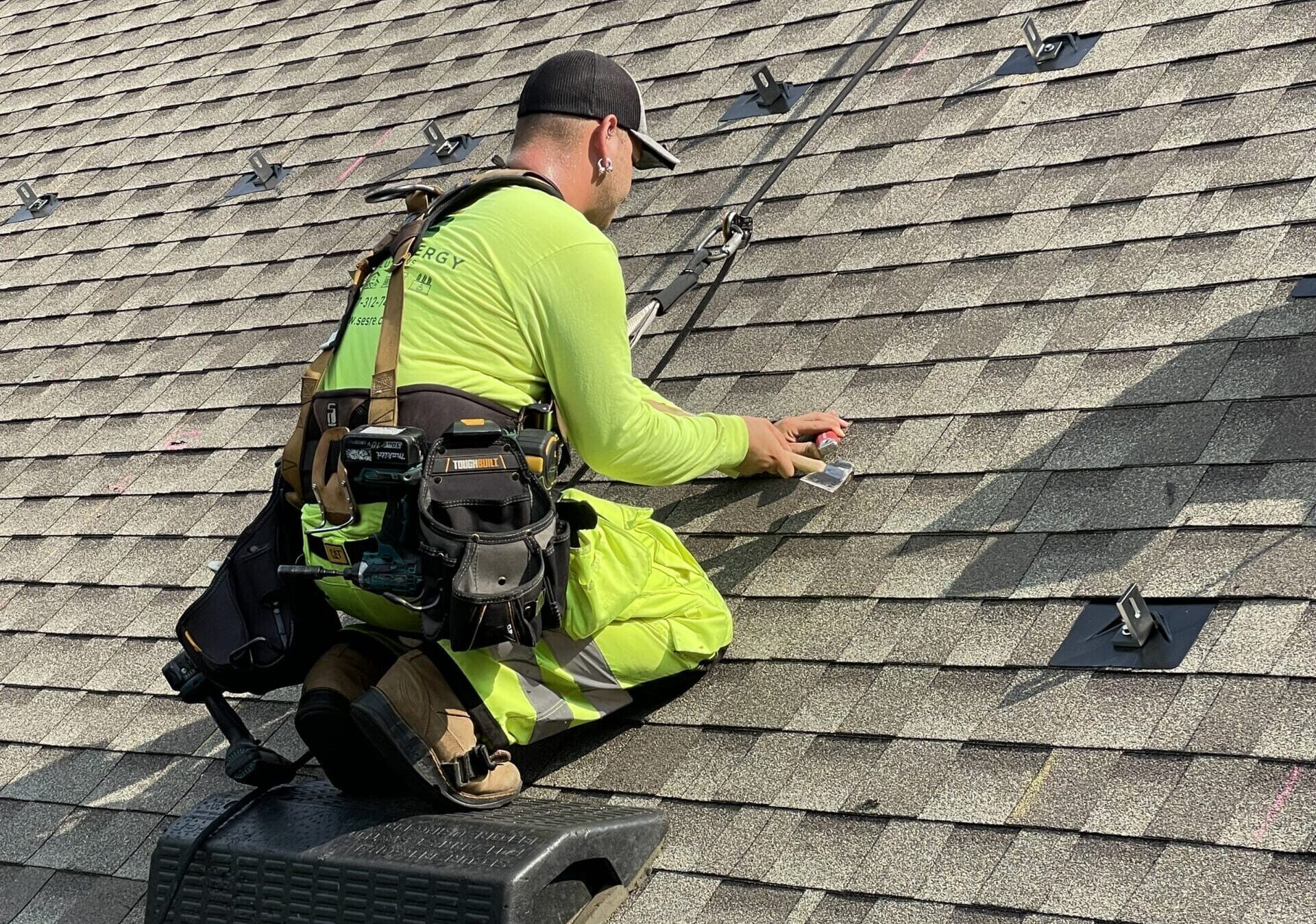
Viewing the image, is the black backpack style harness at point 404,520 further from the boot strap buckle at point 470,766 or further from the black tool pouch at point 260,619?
the boot strap buckle at point 470,766

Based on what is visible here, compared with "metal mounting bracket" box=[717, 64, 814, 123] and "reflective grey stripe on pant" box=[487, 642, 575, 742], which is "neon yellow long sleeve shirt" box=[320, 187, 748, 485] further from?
"metal mounting bracket" box=[717, 64, 814, 123]

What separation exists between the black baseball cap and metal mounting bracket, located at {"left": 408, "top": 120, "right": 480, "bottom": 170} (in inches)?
79.3

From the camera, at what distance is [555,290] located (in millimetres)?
3055

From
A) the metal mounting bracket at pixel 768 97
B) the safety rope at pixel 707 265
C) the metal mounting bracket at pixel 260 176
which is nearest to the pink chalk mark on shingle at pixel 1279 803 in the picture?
the safety rope at pixel 707 265

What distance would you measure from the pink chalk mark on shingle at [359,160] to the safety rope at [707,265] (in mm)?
1925

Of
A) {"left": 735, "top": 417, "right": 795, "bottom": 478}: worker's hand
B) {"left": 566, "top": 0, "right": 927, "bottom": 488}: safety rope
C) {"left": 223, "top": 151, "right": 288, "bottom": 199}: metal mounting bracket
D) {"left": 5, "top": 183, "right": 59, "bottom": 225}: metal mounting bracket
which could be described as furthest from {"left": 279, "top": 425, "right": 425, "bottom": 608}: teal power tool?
{"left": 5, "top": 183, "right": 59, "bottom": 225}: metal mounting bracket

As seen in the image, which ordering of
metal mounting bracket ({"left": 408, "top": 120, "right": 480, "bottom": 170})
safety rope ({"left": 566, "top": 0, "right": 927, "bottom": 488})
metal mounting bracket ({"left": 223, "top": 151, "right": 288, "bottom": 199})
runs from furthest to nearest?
metal mounting bracket ({"left": 223, "top": 151, "right": 288, "bottom": 199}), metal mounting bracket ({"left": 408, "top": 120, "right": 480, "bottom": 170}), safety rope ({"left": 566, "top": 0, "right": 927, "bottom": 488})

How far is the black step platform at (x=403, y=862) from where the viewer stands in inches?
103

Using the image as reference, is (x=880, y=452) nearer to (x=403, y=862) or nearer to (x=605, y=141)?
(x=605, y=141)

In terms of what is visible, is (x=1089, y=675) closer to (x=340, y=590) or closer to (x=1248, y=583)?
(x=1248, y=583)

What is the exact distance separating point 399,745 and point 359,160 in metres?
3.37

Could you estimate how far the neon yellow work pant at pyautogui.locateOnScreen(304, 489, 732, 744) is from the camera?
10.3 feet

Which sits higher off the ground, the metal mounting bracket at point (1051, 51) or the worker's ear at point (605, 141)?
the worker's ear at point (605, 141)

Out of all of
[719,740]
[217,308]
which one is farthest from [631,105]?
[217,308]
